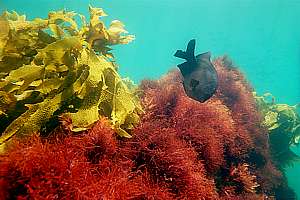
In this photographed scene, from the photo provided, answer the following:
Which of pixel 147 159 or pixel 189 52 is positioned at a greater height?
→ pixel 189 52

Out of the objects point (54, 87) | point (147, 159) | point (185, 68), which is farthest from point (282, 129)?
point (54, 87)

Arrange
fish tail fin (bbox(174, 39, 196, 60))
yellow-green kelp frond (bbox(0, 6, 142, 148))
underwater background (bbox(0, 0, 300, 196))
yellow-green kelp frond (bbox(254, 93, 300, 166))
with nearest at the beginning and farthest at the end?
yellow-green kelp frond (bbox(0, 6, 142, 148))
fish tail fin (bbox(174, 39, 196, 60))
yellow-green kelp frond (bbox(254, 93, 300, 166))
underwater background (bbox(0, 0, 300, 196))

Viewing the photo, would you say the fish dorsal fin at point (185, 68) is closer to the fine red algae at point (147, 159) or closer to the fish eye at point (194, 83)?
the fish eye at point (194, 83)

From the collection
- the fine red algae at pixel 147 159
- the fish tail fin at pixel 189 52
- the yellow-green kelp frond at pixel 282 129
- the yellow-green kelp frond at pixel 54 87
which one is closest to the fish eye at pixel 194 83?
the fish tail fin at pixel 189 52

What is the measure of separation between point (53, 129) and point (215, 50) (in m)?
103

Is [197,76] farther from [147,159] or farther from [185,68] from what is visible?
[147,159]

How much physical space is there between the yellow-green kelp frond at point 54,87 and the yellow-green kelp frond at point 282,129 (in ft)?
19.1

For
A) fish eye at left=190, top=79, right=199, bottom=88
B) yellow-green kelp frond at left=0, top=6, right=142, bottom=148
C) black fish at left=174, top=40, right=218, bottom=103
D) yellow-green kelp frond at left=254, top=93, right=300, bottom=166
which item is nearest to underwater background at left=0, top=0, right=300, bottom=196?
yellow-green kelp frond at left=254, top=93, right=300, bottom=166

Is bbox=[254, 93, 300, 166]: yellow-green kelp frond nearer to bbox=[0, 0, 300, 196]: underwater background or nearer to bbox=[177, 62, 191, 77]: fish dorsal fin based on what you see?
bbox=[177, 62, 191, 77]: fish dorsal fin

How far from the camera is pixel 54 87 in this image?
91.7 inches

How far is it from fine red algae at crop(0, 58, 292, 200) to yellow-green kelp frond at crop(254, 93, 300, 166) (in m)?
3.44

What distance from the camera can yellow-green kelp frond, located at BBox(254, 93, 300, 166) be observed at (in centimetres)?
797

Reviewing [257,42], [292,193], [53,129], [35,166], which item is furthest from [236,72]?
[257,42]

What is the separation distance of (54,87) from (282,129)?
292 inches
